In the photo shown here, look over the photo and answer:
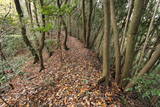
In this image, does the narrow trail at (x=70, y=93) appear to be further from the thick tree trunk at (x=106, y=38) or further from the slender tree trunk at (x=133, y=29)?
the slender tree trunk at (x=133, y=29)

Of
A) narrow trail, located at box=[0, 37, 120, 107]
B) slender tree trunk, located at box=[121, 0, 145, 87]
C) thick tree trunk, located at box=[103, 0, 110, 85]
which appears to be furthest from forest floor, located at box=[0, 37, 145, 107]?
slender tree trunk, located at box=[121, 0, 145, 87]

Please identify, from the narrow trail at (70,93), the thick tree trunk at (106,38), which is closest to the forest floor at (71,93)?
the narrow trail at (70,93)

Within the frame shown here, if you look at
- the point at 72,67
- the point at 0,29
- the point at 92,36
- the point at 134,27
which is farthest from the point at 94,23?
the point at 134,27

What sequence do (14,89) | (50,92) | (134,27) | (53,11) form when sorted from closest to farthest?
(134,27), (50,92), (53,11), (14,89)

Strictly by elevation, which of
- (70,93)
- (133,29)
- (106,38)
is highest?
(133,29)

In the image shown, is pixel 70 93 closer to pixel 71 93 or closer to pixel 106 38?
pixel 71 93

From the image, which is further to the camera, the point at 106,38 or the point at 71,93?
the point at 71,93

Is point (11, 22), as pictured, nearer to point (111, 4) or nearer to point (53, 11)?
point (53, 11)

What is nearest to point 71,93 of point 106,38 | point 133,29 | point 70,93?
point 70,93

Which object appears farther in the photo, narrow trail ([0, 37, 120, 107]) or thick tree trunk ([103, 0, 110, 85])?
narrow trail ([0, 37, 120, 107])

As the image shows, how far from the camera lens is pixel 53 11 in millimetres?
4508

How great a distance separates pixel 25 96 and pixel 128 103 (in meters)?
3.24

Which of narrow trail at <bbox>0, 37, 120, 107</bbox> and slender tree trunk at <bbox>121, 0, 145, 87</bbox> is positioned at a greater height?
slender tree trunk at <bbox>121, 0, 145, 87</bbox>

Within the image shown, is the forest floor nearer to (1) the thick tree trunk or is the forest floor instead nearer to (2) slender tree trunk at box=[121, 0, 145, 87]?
(1) the thick tree trunk
